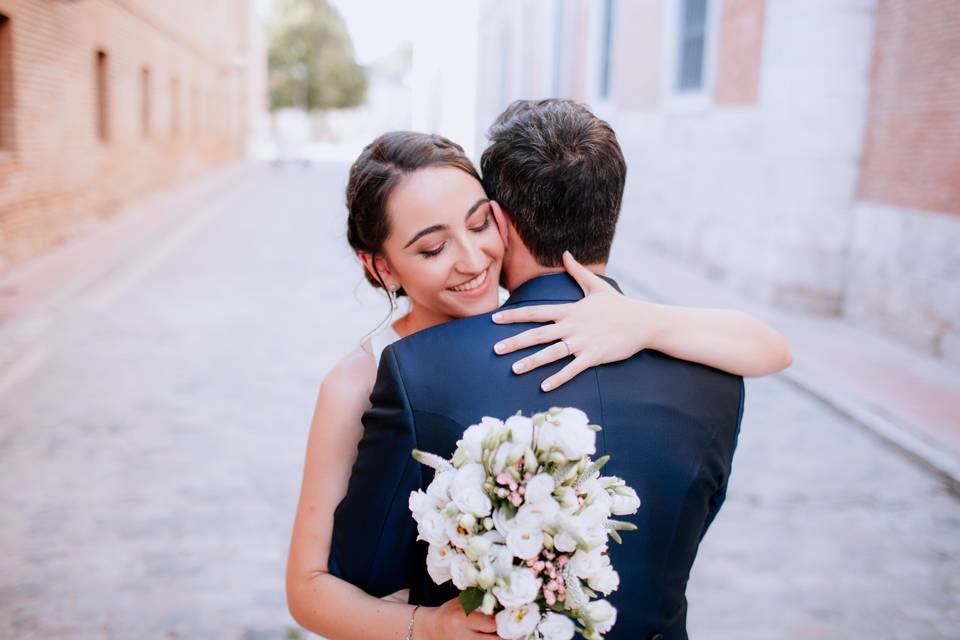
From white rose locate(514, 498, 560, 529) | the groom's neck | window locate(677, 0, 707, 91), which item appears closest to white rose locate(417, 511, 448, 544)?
white rose locate(514, 498, 560, 529)

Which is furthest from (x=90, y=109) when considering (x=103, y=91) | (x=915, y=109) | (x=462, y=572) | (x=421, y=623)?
(x=462, y=572)

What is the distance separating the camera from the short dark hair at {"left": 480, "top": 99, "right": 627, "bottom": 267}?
160cm

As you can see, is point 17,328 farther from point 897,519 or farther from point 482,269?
point 482,269

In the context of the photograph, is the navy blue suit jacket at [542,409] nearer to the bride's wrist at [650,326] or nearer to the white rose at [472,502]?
the bride's wrist at [650,326]

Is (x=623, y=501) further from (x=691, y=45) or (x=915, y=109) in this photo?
(x=691, y=45)

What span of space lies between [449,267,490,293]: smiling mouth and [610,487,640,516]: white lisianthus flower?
0.50 m

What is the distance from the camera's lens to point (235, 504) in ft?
16.9

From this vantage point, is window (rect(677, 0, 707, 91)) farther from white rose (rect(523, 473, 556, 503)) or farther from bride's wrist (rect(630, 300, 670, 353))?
white rose (rect(523, 473, 556, 503))

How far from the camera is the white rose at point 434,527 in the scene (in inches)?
52.5

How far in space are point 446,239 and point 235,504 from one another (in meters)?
3.77

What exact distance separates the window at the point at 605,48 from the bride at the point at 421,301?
1926cm

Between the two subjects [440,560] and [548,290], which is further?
[548,290]

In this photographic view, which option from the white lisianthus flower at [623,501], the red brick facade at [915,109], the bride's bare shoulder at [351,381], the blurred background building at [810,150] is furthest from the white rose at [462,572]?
the red brick facade at [915,109]

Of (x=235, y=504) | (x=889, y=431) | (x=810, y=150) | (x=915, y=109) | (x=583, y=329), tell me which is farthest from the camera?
(x=810, y=150)
